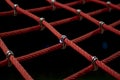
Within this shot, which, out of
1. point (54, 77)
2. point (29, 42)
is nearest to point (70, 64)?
point (54, 77)

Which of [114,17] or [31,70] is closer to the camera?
[31,70]

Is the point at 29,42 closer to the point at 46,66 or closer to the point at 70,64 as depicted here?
the point at 46,66

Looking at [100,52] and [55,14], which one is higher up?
[55,14]

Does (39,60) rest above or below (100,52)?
Result: above

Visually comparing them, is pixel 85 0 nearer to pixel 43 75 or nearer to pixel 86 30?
pixel 86 30

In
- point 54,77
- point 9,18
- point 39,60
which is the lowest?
point 54,77

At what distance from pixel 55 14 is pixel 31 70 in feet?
1.20

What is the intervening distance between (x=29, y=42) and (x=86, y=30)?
1.19ft

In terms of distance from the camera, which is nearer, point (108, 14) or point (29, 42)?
point (29, 42)

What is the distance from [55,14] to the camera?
133 centimetres

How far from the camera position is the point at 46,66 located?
4.22 feet

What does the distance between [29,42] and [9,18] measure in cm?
18

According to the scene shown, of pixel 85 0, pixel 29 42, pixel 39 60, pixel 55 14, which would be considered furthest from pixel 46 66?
pixel 85 0

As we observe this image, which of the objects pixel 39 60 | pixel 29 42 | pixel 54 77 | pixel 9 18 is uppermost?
pixel 9 18
